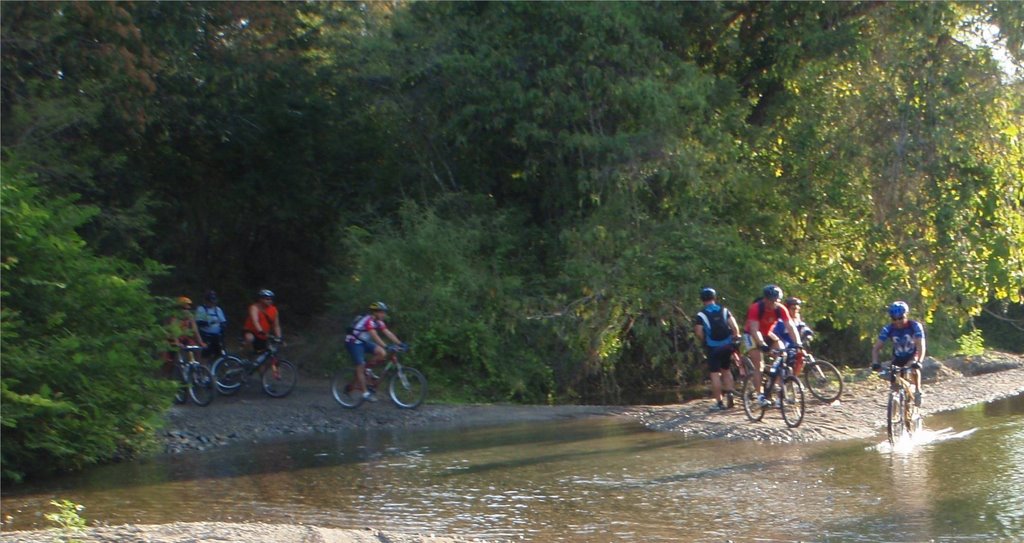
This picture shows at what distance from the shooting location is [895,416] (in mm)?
13070

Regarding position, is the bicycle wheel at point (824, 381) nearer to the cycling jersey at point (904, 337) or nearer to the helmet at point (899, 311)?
the cycling jersey at point (904, 337)

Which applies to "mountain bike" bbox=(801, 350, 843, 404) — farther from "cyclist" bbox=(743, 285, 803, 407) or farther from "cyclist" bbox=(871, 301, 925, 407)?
"cyclist" bbox=(871, 301, 925, 407)

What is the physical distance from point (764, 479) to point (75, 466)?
7656mm

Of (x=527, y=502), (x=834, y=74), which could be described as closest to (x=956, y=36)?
(x=834, y=74)

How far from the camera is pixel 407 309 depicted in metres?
21.4

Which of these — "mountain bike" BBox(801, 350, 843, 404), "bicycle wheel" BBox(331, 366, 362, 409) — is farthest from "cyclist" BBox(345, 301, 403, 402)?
"mountain bike" BBox(801, 350, 843, 404)

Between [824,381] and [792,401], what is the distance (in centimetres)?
252

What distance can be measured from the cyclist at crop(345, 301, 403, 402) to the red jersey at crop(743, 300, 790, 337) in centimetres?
589

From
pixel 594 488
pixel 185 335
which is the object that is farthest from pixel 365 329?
pixel 594 488

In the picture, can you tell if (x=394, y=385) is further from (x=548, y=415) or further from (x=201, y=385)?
(x=201, y=385)

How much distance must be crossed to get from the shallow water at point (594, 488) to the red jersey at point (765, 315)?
2309 millimetres

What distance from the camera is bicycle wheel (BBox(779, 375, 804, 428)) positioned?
14617mm

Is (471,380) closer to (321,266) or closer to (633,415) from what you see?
(633,415)

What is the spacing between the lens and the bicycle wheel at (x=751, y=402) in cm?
1548
